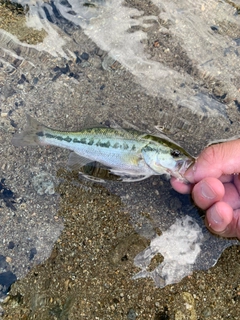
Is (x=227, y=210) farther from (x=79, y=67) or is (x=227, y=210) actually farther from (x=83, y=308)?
(x=79, y=67)

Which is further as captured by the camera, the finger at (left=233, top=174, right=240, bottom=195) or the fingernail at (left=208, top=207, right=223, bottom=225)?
the finger at (left=233, top=174, right=240, bottom=195)

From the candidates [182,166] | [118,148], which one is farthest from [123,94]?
[182,166]

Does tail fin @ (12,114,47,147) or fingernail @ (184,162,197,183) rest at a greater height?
fingernail @ (184,162,197,183)

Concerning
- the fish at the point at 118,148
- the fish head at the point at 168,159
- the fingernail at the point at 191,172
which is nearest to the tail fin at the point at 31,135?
the fish at the point at 118,148

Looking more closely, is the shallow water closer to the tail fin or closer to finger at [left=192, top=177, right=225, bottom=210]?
the tail fin

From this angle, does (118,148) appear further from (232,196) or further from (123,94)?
(232,196)

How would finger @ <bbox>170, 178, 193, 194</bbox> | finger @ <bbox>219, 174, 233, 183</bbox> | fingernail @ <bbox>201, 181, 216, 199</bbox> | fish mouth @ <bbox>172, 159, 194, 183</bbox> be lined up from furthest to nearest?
finger @ <bbox>219, 174, 233, 183</bbox>, finger @ <bbox>170, 178, 193, 194</bbox>, fish mouth @ <bbox>172, 159, 194, 183</bbox>, fingernail @ <bbox>201, 181, 216, 199</bbox>

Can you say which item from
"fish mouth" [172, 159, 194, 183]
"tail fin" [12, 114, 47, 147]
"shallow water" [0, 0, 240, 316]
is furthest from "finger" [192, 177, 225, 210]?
"tail fin" [12, 114, 47, 147]

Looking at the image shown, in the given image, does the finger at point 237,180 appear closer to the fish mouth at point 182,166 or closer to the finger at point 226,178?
the finger at point 226,178
